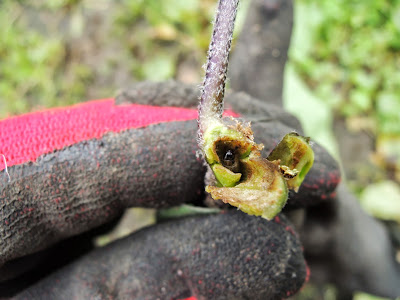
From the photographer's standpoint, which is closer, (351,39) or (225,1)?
(225,1)

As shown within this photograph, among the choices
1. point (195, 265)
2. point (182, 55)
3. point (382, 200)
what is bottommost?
point (382, 200)

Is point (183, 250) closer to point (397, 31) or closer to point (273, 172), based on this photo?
point (273, 172)

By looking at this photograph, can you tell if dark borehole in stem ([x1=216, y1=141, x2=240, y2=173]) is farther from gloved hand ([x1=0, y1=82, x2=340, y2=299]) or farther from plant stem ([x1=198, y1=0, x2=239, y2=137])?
gloved hand ([x1=0, y1=82, x2=340, y2=299])

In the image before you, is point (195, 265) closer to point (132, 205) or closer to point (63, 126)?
point (132, 205)

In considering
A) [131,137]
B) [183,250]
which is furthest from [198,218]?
[131,137]

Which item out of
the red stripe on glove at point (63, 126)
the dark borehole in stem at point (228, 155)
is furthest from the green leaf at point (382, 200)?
the dark borehole in stem at point (228, 155)

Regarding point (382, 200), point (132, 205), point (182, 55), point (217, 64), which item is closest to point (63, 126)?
point (132, 205)
